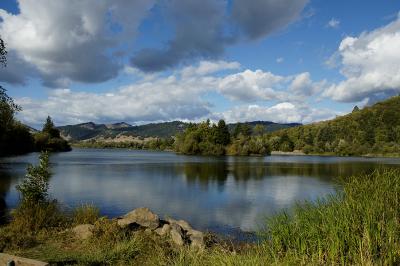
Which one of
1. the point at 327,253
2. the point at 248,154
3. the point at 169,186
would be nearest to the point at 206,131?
the point at 248,154

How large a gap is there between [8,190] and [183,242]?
28704 millimetres

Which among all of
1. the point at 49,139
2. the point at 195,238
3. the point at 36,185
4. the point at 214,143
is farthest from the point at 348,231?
the point at 49,139

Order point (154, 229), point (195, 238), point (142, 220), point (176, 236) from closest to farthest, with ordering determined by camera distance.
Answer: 1. point (176, 236)
2. point (195, 238)
3. point (154, 229)
4. point (142, 220)

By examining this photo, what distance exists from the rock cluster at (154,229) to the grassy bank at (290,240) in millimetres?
509

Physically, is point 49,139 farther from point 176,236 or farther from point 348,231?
point 348,231

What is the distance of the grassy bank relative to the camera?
10797mm

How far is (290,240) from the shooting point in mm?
12742

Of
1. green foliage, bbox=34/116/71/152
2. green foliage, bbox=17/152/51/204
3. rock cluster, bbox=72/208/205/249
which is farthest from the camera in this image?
green foliage, bbox=34/116/71/152

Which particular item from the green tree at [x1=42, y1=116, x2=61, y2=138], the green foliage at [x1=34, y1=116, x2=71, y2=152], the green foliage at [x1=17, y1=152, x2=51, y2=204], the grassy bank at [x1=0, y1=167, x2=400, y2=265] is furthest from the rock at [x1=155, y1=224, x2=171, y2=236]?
the green tree at [x1=42, y1=116, x2=61, y2=138]

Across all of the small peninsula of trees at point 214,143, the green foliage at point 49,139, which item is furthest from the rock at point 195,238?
the green foliage at point 49,139

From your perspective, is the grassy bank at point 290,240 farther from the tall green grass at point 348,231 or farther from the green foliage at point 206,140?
the green foliage at point 206,140

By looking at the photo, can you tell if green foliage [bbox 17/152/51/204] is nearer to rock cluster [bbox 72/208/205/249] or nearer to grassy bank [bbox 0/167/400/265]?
grassy bank [bbox 0/167/400/265]

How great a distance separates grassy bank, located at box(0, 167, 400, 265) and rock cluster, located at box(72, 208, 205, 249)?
509 mm

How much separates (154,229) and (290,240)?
875 cm
